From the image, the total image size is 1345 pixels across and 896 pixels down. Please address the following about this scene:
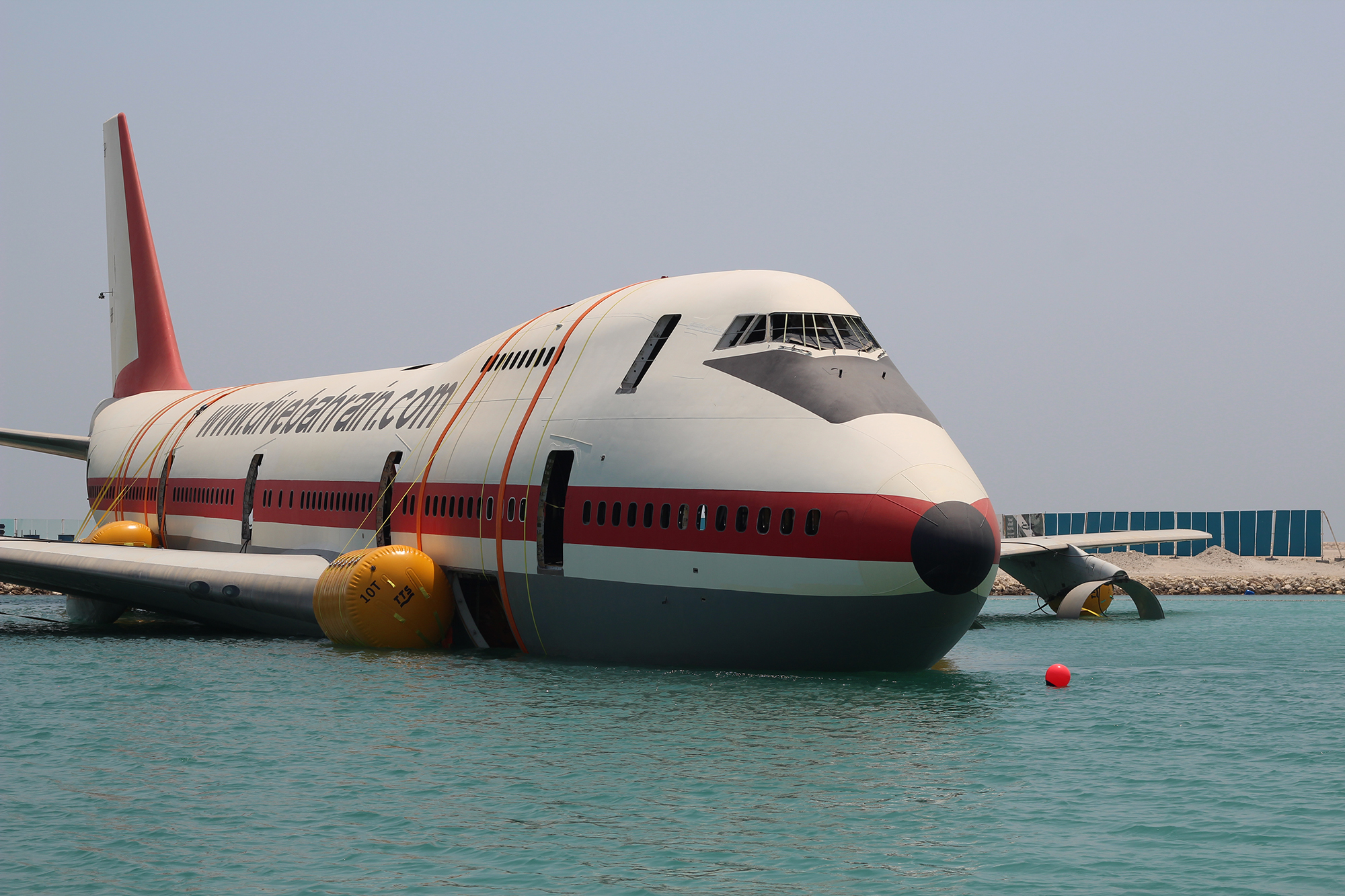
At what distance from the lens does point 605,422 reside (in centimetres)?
2055

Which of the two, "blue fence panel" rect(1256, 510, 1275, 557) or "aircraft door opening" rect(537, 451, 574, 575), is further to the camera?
"blue fence panel" rect(1256, 510, 1275, 557)

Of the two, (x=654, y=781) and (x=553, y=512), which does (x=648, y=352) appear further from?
(x=654, y=781)

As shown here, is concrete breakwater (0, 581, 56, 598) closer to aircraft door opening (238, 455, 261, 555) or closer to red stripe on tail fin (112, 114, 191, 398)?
red stripe on tail fin (112, 114, 191, 398)

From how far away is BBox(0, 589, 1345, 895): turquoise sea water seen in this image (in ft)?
32.5

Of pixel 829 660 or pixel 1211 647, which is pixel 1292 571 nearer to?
pixel 1211 647

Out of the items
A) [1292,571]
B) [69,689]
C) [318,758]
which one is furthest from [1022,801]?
[1292,571]

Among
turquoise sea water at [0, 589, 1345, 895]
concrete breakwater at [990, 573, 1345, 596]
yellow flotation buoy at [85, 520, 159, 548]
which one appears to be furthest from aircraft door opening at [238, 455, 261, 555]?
concrete breakwater at [990, 573, 1345, 596]

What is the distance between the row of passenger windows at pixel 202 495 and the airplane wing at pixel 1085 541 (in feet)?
71.3

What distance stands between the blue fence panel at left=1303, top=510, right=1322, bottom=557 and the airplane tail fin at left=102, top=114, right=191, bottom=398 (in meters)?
60.4

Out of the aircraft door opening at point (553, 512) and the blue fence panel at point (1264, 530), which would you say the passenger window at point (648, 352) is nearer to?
the aircraft door opening at point (553, 512)

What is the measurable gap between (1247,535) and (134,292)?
60037mm

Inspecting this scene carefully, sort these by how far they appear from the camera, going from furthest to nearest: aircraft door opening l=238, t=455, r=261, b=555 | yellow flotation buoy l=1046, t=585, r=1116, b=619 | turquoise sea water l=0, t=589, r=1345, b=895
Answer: yellow flotation buoy l=1046, t=585, r=1116, b=619 < aircraft door opening l=238, t=455, r=261, b=555 < turquoise sea water l=0, t=589, r=1345, b=895

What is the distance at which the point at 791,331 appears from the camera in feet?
65.9

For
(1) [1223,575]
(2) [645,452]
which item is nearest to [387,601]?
(2) [645,452]
